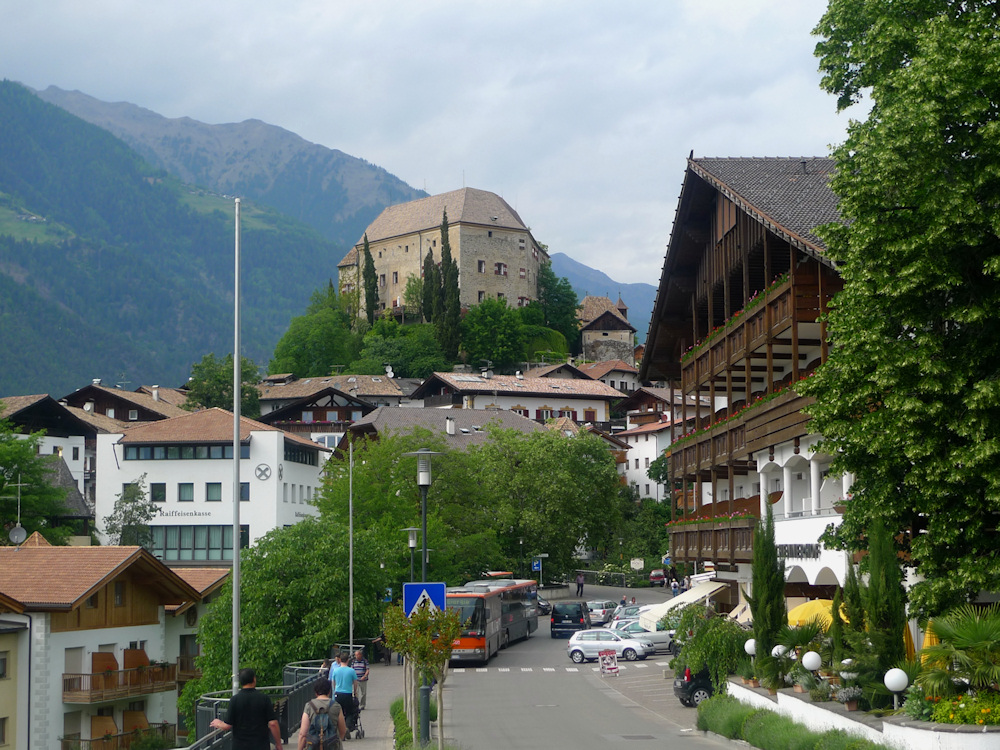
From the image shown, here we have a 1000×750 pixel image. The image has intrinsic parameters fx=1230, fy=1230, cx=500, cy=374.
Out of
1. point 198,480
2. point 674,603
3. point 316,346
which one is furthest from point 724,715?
point 316,346

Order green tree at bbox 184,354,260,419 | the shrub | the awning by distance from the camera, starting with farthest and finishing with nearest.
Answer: green tree at bbox 184,354,260,419, the awning, the shrub

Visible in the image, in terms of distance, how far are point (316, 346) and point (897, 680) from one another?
465 ft

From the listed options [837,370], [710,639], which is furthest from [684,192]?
[837,370]

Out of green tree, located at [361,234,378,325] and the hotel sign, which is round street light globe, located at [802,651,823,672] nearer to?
the hotel sign

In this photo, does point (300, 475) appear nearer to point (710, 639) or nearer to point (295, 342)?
point (710, 639)

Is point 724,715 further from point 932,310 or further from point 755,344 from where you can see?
point 755,344

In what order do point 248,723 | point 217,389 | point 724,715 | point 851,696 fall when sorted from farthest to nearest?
point 217,389 < point 724,715 < point 851,696 < point 248,723

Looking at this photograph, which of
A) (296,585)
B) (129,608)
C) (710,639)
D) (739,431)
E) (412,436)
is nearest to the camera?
(710,639)

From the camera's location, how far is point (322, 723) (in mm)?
15797

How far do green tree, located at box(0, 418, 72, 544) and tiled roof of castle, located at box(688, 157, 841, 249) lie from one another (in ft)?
144

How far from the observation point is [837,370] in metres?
19.8

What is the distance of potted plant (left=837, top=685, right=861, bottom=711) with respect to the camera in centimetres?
1973

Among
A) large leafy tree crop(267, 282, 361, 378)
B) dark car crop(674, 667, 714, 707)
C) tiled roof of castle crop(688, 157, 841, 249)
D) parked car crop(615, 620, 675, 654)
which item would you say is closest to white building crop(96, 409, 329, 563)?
parked car crop(615, 620, 675, 654)

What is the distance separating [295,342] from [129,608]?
367 feet
